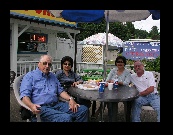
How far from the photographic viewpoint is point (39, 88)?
3.61 m

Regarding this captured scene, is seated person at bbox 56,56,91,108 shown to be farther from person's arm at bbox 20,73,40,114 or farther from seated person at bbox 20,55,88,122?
person's arm at bbox 20,73,40,114

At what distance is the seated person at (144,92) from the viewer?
4.20 metres

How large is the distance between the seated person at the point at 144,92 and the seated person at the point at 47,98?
102 centimetres

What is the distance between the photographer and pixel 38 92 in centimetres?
360

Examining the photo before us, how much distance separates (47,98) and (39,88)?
0.63ft

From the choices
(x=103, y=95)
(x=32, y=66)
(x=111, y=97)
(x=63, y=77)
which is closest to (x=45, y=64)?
(x=63, y=77)

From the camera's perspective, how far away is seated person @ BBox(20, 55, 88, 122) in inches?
132

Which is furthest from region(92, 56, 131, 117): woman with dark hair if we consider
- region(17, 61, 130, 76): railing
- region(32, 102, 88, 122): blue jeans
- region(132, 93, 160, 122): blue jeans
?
region(17, 61, 130, 76): railing

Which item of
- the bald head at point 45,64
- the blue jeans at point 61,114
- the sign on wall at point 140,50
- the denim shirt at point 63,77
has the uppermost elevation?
the sign on wall at point 140,50

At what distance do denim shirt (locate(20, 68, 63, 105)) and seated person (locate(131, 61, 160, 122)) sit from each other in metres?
1.44

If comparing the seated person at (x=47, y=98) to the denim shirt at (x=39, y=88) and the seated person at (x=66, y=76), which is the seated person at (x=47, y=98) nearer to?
the denim shirt at (x=39, y=88)

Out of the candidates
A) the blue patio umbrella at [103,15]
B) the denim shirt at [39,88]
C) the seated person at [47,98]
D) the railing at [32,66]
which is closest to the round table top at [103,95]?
the seated person at [47,98]

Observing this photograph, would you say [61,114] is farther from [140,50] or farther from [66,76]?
[140,50]

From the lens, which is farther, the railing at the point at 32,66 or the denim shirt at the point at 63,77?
the railing at the point at 32,66
